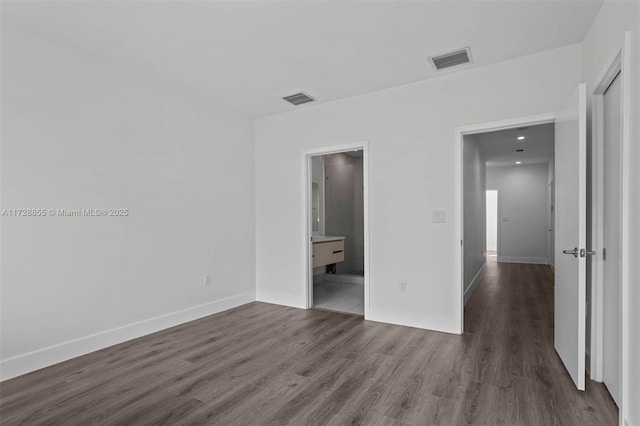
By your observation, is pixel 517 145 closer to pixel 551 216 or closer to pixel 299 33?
pixel 551 216

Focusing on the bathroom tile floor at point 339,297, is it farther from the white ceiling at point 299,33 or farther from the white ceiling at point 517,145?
the white ceiling at point 517,145

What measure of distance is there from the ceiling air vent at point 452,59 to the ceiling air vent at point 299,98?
1472mm

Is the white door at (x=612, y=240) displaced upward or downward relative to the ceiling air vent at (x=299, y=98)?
downward

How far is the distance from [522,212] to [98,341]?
951 centimetres

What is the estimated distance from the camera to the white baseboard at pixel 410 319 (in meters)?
3.35

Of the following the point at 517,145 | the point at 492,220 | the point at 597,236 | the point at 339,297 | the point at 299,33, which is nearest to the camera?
the point at 597,236

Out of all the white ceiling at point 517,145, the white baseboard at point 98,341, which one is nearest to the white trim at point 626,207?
the white ceiling at point 517,145

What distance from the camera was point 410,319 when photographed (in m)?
3.54

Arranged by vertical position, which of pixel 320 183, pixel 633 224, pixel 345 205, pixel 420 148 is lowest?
pixel 633 224

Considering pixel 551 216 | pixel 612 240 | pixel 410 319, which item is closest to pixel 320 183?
pixel 410 319

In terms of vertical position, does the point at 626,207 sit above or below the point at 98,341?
above

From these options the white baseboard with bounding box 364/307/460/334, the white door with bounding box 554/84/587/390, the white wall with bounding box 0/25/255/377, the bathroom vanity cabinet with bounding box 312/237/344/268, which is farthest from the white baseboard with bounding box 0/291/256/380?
the white door with bounding box 554/84/587/390

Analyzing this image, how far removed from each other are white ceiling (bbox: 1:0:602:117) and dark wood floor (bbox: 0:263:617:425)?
8.53ft

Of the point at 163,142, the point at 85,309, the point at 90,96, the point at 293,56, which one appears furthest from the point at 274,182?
the point at 85,309
